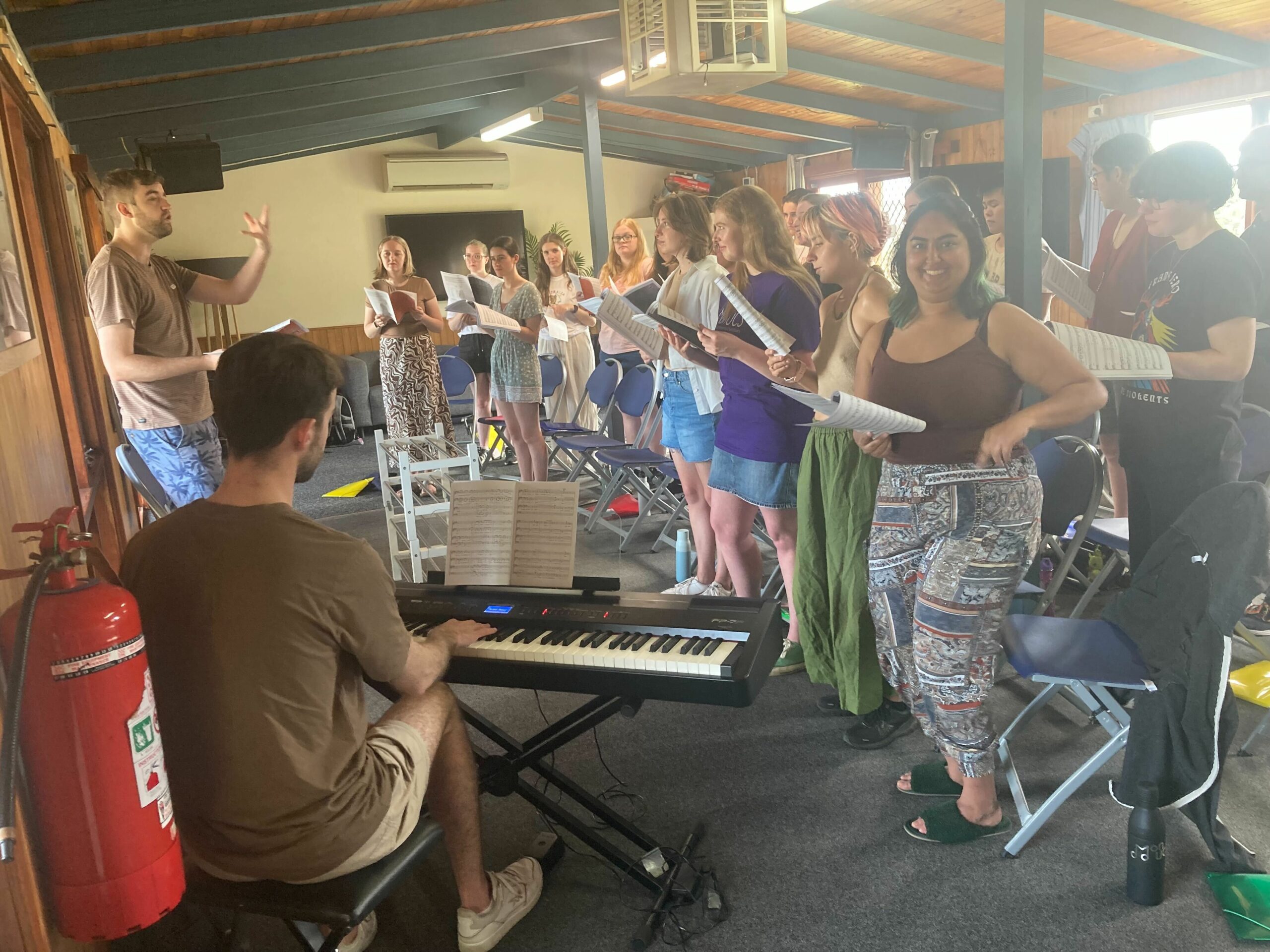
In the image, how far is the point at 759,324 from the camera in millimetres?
2426

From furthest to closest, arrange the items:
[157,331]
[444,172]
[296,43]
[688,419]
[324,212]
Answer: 1. [444,172]
2. [324,212]
3. [296,43]
4. [688,419]
5. [157,331]

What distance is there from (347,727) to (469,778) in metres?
0.41

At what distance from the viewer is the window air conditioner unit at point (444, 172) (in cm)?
1227

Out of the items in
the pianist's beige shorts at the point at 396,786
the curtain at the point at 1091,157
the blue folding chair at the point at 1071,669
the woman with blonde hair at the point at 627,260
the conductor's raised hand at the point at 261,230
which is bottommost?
the blue folding chair at the point at 1071,669

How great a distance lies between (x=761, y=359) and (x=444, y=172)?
10.9 metres

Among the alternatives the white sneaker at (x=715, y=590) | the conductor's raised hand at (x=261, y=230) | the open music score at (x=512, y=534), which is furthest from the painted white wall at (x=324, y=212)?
the open music score at (x=512, y=534)

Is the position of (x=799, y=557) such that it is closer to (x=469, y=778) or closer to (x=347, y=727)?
(x=469, y=778)

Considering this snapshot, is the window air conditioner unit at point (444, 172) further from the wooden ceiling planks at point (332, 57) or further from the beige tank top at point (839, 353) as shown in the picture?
the beige tank top at point (839, 353)

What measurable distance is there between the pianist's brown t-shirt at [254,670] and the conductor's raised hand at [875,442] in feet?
4.13

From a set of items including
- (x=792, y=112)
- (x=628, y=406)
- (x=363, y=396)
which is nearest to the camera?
(x=628, y=406)

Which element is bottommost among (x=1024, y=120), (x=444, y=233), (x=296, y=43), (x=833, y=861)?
(x=833, y=861)

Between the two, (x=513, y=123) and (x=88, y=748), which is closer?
(x=88, y=748)

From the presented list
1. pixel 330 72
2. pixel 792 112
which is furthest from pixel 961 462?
pixel 792 112

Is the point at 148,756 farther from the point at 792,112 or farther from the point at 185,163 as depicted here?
the point at 792,112
